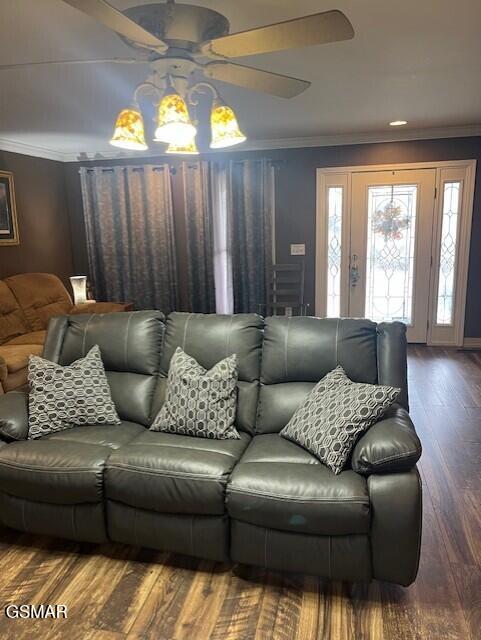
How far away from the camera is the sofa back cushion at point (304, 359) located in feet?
7.52

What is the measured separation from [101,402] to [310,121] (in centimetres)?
327

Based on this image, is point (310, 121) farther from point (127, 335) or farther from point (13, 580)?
point (13, 580)

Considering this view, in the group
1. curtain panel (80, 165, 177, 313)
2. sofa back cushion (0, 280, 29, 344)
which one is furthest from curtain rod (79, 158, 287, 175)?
sofa back cushion (0, 280, 29, 344)

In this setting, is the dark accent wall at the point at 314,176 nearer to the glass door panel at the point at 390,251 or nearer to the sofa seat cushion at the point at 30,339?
the glass door panel at the point at 390,251

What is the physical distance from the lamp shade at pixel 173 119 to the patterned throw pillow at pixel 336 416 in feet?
4.29

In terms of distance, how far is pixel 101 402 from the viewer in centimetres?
241

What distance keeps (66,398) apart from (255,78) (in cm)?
179

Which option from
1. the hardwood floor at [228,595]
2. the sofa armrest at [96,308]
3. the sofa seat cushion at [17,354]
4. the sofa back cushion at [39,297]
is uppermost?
the sofa back cushion at [39,297]

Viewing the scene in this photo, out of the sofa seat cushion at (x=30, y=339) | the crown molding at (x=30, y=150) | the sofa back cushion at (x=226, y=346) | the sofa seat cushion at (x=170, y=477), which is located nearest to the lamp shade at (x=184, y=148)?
the sofa back cushion at (x=226, y=346)

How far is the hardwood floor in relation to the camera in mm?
1693

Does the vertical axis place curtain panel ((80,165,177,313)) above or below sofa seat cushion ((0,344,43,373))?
above

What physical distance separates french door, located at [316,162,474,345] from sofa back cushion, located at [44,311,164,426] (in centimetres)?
316

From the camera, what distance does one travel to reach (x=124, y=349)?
260 cm

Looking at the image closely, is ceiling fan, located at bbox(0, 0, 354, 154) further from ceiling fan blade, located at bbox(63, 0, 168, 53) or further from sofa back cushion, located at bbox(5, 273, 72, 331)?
sofa back cushion, located at bbox(5, 273, 72, 331)
